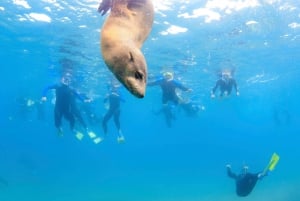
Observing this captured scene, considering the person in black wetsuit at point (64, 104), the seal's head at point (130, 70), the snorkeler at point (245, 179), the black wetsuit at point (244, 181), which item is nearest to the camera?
the seal's head at point (130, 70)

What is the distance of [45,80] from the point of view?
1563 inches

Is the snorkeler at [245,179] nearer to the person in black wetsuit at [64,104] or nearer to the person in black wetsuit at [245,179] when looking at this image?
the person in black wetsuit at [245,179]

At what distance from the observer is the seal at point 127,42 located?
2350mm

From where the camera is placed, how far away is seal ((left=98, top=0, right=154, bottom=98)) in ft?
7.71

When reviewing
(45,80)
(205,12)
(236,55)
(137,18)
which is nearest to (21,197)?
(45,80)

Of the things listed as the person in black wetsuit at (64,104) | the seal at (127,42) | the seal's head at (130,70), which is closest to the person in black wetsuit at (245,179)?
the person in black wetsuit at (64,104)

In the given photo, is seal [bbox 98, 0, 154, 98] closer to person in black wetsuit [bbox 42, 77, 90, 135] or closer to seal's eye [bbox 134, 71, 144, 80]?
seal's eye [bbox 134, 71, 144, 80]

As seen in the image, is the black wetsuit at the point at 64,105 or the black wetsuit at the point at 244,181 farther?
the black wetsuit at the point at 64,105

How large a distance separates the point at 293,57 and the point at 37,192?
136 ft

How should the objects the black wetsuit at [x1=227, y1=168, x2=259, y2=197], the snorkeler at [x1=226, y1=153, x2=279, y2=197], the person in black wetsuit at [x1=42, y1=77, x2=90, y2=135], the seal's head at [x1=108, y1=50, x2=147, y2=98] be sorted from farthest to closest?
1. the person in black wetsuit at [x1=42, y1=77, x2=90, y2=135]
2. the black wetsuit at [x1=227, y1=168, x2=259, y2=197]
3. the snorkeler at [x1=226, y1=153, x2=279, y2=197]
4. the seal's head at [x1=108, y1=50, x2=147, y2=98]

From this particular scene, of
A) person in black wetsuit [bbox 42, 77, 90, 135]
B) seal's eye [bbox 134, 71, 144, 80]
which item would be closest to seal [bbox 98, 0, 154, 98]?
seal's eye [bbox 134, 71, 144, 80]

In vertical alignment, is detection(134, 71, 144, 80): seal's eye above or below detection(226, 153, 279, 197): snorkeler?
above

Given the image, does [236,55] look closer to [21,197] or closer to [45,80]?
[45,80]

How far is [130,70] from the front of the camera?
2.35 meters
